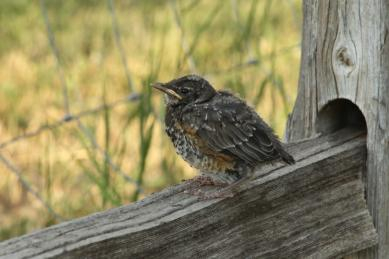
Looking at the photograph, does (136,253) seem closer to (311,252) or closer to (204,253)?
(204,253)

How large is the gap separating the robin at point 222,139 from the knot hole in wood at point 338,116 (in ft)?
0.58

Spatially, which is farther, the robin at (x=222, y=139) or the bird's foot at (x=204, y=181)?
the robin at (x=222, y=139)

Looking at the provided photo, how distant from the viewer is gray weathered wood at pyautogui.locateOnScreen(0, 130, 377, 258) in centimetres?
217

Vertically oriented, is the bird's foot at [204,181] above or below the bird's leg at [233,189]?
below

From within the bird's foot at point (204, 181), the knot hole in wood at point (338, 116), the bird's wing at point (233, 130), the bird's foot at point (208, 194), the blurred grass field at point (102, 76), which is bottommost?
the blurred grass field at point (102, 76)

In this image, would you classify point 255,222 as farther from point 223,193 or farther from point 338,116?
point 338,116

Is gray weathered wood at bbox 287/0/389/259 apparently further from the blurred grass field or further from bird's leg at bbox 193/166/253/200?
the blurred grass field

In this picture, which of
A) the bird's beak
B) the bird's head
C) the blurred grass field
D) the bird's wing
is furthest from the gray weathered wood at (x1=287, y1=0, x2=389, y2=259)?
the blurred grass field

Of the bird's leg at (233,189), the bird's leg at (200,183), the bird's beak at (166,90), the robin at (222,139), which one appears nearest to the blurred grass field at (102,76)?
the bird's beak at (166,90)

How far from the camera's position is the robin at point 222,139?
3141 millimetres

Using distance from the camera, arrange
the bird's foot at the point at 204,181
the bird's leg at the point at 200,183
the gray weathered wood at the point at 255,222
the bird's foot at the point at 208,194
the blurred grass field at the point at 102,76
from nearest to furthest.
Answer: the gray weathered wood at the point at 255,222 → the bird's foot at the point at 208,194 → the bird's leg at the point at 200,183 → the bird's foot at the point at 204,181 → the blurred grass field at the point at 102,76

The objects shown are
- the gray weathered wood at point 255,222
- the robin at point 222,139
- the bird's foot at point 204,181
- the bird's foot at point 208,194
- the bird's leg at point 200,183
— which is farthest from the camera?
the robin at point 222,139

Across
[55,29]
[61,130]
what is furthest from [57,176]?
[55,29]

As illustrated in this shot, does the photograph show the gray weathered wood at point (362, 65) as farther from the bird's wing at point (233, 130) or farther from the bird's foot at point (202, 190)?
the bird's foot at point (202, 190)
